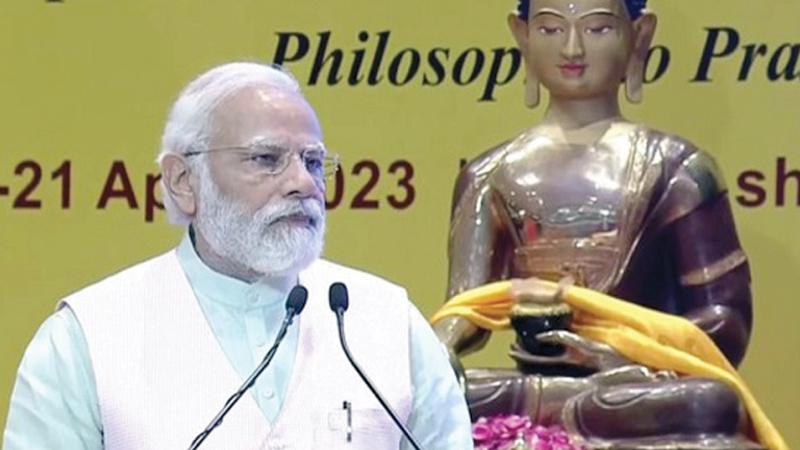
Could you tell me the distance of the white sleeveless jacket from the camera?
1.87 m

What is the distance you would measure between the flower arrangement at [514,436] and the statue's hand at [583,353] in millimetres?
140

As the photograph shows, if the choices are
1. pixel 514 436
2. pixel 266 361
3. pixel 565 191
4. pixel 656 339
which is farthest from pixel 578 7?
pixel 266 361

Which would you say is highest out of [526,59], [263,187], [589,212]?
[526,59]

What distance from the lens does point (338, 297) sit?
1.86m

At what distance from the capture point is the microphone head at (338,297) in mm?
1852

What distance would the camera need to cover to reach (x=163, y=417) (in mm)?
1869

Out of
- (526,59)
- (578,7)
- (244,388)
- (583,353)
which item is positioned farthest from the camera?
(526,59)

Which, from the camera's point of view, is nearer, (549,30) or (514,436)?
(514,436)

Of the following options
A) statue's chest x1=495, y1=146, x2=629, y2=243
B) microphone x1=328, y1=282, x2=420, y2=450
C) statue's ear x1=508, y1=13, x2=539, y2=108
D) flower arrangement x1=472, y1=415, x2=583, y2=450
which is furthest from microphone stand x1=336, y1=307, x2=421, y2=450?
statue's ear x1=508, y1=13, x2=539, y2=108

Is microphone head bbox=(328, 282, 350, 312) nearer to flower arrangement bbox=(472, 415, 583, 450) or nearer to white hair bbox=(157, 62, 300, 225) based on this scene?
white hair bbox=(157, 62, 300, 225)

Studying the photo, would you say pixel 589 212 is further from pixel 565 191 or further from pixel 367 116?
pixel 367 116

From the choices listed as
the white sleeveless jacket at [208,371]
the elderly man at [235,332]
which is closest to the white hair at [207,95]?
the elderly man at [235,332]

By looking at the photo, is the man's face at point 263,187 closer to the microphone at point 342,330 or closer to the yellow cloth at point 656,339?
the microphone at point 342,330

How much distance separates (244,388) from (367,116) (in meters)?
2.14
